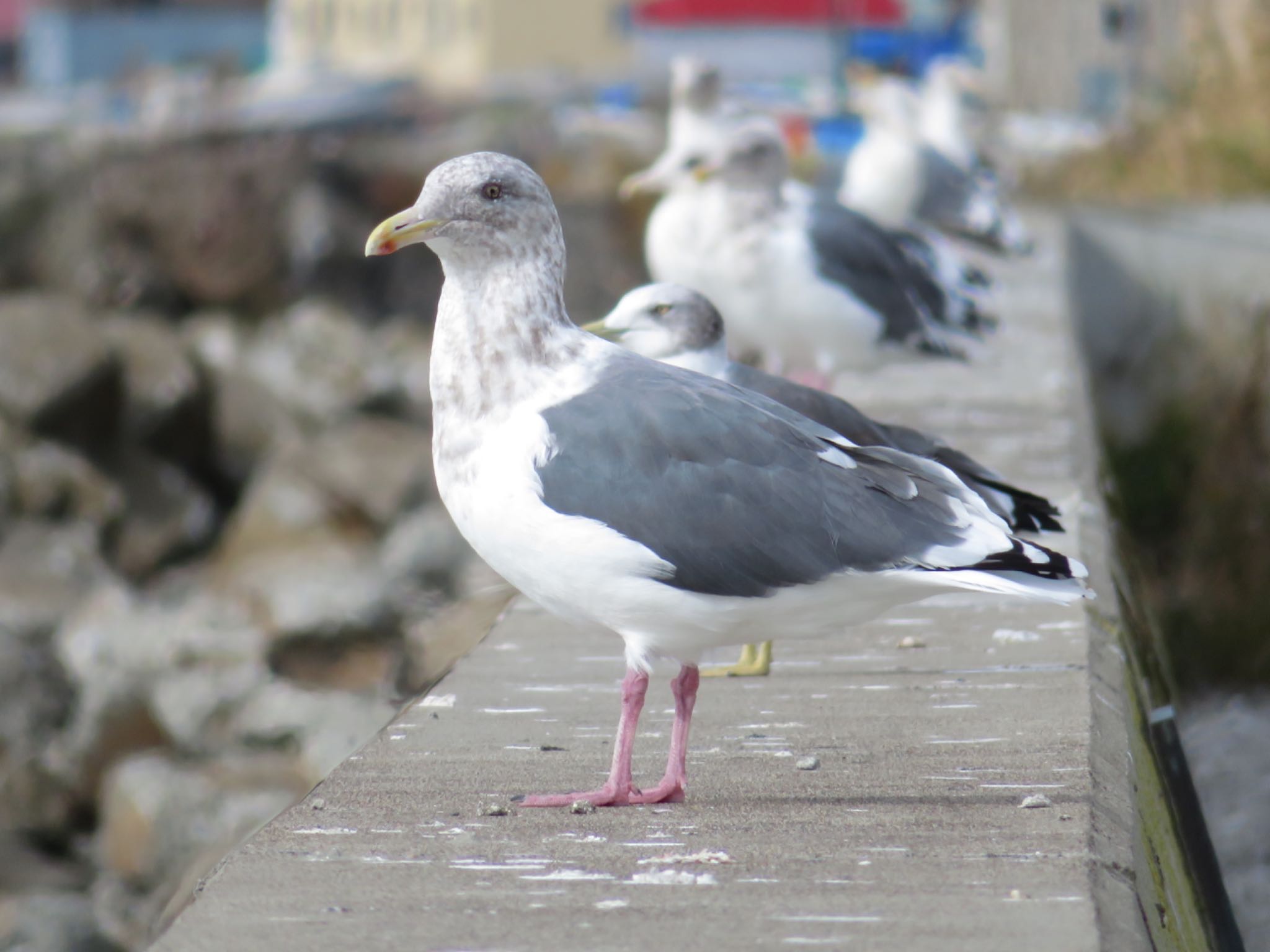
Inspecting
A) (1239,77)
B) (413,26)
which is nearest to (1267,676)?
(1239,77)

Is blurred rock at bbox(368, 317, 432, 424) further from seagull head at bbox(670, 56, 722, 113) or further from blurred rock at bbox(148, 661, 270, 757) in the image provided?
blurred rock at bbox(148, 661, 270, 757)

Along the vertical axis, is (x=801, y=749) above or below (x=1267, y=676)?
above

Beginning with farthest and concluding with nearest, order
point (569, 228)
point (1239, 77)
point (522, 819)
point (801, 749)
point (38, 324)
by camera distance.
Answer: point (569, 228) < point (1239, 77) < point (38, 324) < point (801, 749) < point (522, 819)

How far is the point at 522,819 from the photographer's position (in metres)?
3.16

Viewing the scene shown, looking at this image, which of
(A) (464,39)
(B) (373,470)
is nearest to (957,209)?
(B) (373,470)

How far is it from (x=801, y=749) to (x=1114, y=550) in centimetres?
189

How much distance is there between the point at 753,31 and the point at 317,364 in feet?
91.5

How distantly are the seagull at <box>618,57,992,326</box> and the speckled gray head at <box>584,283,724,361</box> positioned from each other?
2495mm

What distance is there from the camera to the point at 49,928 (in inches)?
229

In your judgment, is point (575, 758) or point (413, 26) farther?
point (413, 26)

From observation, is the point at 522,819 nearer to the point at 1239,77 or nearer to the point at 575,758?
the point at 575,758

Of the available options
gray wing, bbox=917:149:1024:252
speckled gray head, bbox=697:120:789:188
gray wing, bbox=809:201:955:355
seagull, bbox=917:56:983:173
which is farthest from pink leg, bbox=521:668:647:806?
seagull, bbox=917:56:983:173

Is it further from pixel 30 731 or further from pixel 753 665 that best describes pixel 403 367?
pixel 753 665

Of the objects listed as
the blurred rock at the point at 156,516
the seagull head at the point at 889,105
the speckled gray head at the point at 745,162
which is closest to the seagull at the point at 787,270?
the speckled gray head at the point at 745,162
